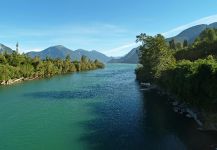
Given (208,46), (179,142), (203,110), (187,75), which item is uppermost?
(208,46)

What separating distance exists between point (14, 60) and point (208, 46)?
105 m

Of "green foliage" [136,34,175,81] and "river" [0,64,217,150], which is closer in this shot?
"river" [0,64,217,150]

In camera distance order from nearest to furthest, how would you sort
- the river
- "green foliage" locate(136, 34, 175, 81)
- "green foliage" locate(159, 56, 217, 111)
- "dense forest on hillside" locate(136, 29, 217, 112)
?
"green foliage" locate(159, 56, 217, 111)
the river
"dense forest on hillside" locate(136, 29, 217, 112)
"green foliage" locate(136, 34, 175, 81)

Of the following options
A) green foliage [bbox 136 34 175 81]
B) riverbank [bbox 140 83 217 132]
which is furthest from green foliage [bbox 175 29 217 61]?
riverbank [bbox 140 83 217 132]

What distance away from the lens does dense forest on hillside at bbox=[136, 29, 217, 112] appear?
146ft

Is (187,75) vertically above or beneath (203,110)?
above

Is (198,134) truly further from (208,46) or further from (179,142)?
(208,46)

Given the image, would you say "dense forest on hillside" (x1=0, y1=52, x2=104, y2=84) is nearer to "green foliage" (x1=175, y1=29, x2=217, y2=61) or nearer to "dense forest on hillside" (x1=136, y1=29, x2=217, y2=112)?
"dense forest on hillside" (x1=136, y1=29, x2=217, y2=112)

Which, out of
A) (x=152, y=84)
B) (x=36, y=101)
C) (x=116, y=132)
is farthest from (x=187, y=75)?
(x=152, y=84)

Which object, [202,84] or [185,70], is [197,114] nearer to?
[185,70]

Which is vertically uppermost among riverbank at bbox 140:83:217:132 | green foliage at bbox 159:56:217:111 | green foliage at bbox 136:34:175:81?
green foliage at bbox 136:34:175:81

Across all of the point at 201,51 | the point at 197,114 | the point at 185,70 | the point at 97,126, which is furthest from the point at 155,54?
the point at 97,126

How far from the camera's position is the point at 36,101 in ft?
264

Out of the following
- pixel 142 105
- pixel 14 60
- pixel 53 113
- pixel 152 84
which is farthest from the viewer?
pixel 14 60
